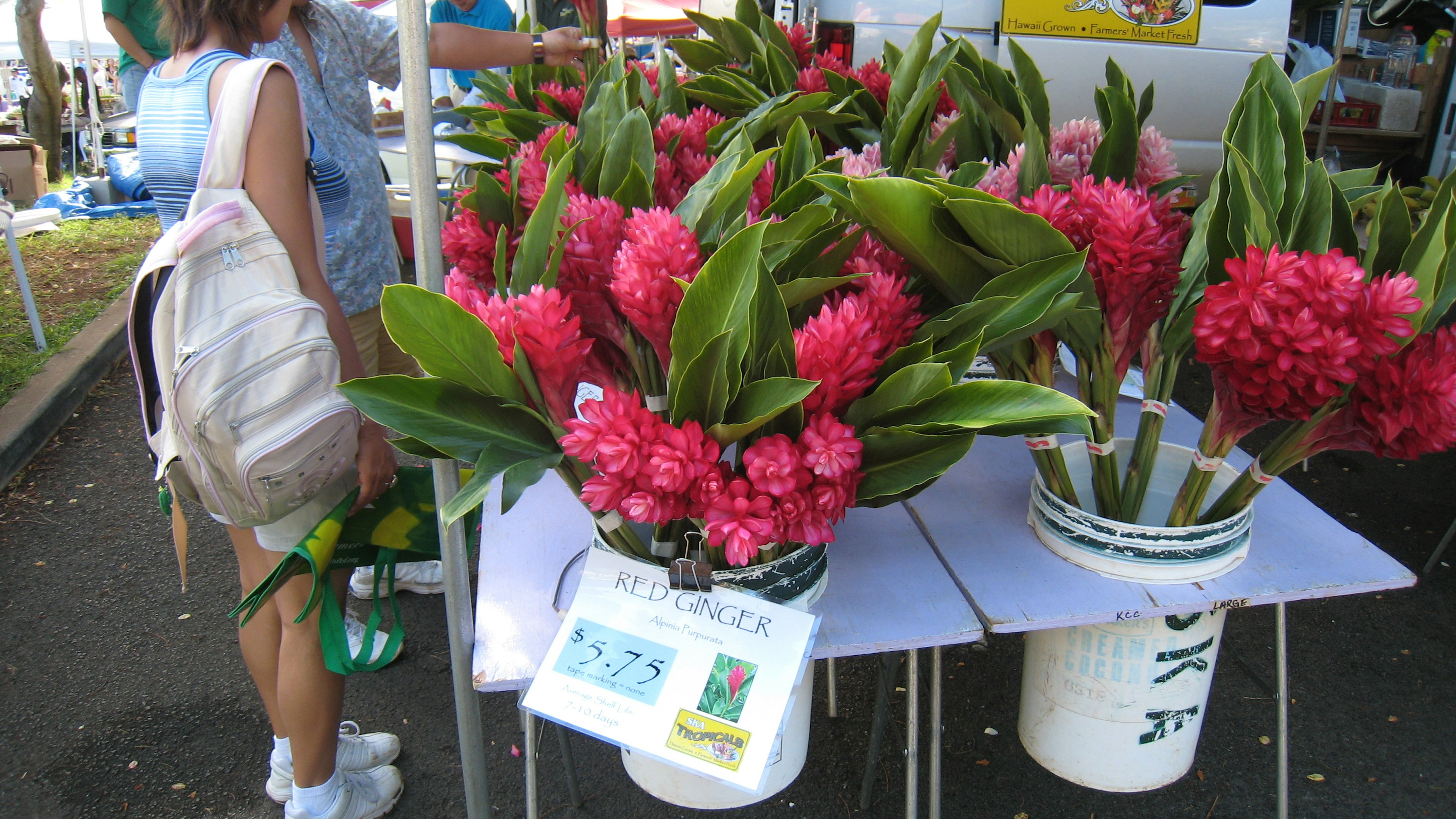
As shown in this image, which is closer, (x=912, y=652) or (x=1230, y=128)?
(x=1230, y=128)

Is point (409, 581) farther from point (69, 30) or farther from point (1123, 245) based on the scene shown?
point (69, 30)

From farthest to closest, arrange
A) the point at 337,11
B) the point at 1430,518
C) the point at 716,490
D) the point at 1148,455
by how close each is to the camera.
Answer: the point at 1430,518 < the point at 337,11 < the point at 1148,455 < the point at 716,490

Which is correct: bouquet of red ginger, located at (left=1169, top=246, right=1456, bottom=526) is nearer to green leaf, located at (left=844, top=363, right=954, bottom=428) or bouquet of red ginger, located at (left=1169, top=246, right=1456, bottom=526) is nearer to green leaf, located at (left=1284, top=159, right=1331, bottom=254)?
green leaf, located at (left=1284, top=159, right=1331, bottom=254)

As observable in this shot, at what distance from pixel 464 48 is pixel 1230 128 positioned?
179 cm

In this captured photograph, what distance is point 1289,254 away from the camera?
2.67ft

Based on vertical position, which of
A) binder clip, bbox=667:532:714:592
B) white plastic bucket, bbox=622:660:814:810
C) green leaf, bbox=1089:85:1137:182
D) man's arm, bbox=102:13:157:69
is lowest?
white plastic bucket, bbox=622:660:814:810

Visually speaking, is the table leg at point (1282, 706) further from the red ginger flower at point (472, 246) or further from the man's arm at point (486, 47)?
the man's arm at point (486, 47)

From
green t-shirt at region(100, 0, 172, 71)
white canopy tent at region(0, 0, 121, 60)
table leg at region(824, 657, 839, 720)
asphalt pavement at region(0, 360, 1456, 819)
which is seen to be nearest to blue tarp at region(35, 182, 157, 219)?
white canopy tent at region(0, 0, 121, 60)

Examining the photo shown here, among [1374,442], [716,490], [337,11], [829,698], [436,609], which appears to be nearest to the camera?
[716,490]

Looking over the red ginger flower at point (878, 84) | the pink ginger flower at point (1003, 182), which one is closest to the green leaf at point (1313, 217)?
the pink ginger flower at point (1003, 182)

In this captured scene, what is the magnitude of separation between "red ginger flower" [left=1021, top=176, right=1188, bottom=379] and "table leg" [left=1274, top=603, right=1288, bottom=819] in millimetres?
552

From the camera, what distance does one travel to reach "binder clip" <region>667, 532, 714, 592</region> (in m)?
0.95

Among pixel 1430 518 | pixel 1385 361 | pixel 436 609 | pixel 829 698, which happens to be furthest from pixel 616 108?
pixel 1430 518

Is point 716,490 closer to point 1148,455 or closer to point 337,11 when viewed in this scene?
point 1148,455
